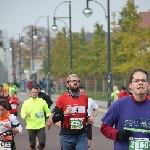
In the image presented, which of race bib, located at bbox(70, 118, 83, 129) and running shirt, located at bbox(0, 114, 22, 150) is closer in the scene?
running shirt, located at bbox(0, 114, 22, 150)

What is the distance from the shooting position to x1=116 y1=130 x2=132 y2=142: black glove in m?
6.35

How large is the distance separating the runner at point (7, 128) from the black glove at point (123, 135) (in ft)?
13.6

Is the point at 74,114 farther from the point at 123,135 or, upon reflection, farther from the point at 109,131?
the point at 123,135

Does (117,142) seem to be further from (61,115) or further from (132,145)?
(61,115)

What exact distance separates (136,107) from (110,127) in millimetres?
322

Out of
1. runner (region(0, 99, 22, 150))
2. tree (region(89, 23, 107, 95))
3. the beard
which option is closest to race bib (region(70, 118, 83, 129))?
the beard

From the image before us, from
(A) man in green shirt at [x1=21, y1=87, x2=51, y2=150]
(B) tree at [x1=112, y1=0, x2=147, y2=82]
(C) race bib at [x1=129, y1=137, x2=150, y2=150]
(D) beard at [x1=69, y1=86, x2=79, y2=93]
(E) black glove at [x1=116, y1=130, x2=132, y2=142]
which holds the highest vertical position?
(B) tree at [x1=112, y1=0, x2=147, y2=82]

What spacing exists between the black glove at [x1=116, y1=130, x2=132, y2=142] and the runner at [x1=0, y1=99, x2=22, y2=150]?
414 centimetres

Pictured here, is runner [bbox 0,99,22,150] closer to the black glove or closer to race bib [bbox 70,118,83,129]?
race bib [bbox 70,118,83,129]

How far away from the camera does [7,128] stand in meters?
10.5

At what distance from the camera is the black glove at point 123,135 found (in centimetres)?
635

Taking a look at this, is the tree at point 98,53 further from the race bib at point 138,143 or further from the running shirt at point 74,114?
the race bib at point 138,143

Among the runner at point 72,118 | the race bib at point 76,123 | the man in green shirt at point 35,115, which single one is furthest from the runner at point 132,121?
the man in green shirt at point 35,115

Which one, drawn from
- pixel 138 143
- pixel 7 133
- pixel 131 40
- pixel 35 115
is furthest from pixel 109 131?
pixel 131 40
